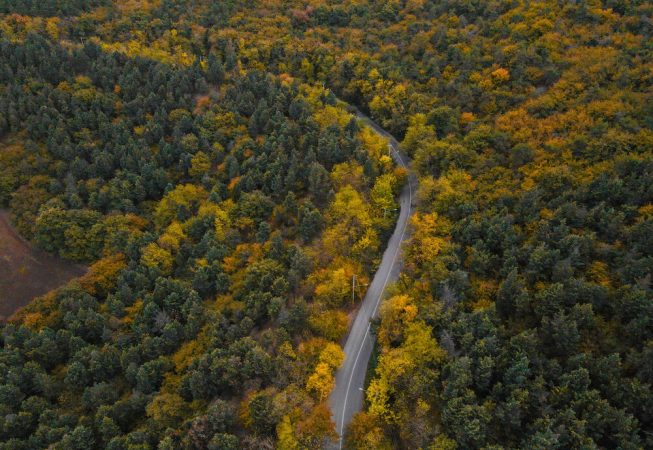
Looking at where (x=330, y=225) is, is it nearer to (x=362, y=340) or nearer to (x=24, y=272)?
(x=362, y=340)

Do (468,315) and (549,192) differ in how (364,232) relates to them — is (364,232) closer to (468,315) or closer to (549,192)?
(468,315)

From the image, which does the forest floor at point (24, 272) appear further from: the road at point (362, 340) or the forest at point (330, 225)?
the road at point (362, 340)

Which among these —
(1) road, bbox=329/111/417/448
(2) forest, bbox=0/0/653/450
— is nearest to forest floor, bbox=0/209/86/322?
(2) forest, bbox=0/0/653/450

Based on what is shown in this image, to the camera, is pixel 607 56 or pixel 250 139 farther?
pixel 250 139

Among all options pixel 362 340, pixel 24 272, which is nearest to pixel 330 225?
pixel 362 340

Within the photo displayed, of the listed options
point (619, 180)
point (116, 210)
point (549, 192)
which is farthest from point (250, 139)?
point (619, 180)

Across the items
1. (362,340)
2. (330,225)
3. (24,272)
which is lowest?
(24,272)

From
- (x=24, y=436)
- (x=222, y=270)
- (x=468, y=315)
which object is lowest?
(x=24, y=436)
